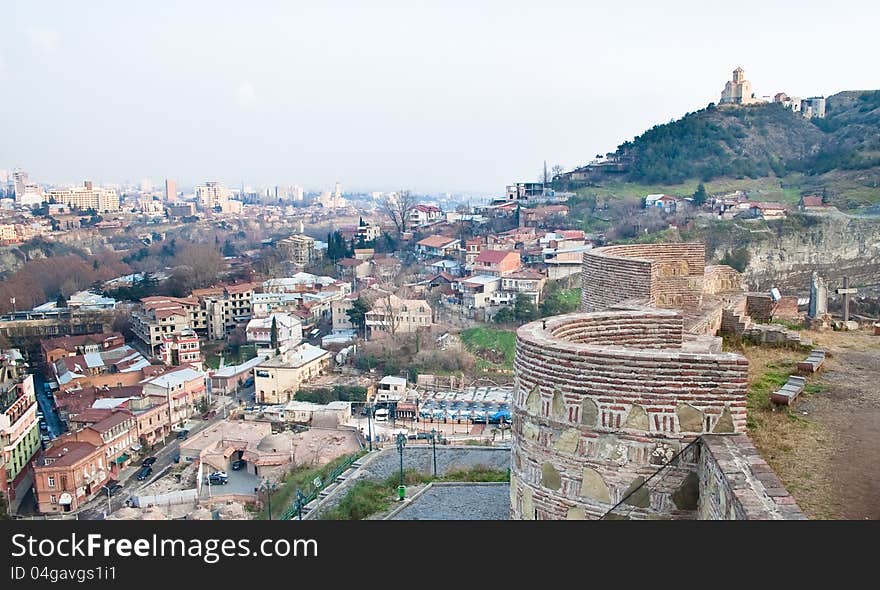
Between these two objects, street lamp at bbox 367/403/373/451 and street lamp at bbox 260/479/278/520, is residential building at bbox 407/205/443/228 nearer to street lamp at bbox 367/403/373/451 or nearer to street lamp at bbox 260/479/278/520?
street lamp at bbox 367/403/373/451

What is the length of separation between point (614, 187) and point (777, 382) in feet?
146

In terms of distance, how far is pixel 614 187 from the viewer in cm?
4834

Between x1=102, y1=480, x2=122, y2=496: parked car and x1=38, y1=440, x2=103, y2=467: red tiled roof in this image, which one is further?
x1=102, y1=480, x2=122, y2=496: parked car

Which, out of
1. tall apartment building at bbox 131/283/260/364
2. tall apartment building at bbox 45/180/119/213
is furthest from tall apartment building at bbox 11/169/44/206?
tall apartment building at bbox 131/283/260/364

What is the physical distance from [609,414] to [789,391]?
209 centimetres

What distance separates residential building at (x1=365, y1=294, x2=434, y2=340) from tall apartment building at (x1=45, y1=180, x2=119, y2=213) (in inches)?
2543

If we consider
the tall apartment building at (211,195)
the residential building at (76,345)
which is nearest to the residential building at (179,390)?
the residential building at (76,345)

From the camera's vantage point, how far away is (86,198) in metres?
90.6

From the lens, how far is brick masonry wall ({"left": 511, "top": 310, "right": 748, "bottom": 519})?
11.4 ft

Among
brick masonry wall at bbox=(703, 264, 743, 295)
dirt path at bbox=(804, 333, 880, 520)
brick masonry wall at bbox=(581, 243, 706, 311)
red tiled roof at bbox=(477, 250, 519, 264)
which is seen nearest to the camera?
dirt path at bbox=(804, 333, 880, 520)

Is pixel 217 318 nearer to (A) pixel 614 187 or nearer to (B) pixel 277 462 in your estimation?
(B) pixel 277 462
